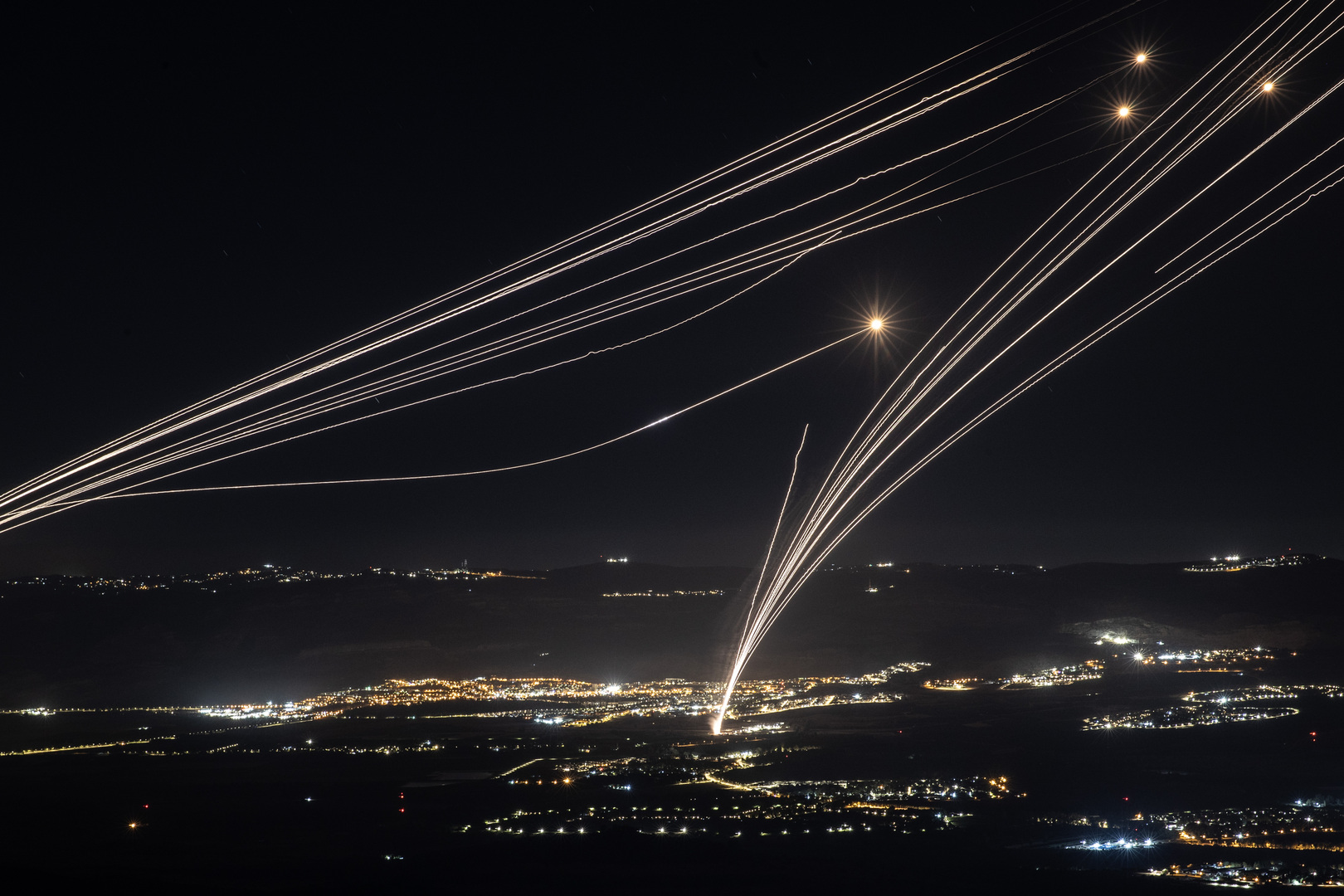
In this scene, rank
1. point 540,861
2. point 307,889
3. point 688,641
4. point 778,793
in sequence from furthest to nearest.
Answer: point 688,641 < point 778,793 < point 540,861 < point 307,889

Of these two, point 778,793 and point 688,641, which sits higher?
point 688,641

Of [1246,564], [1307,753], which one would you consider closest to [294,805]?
[1307,753]

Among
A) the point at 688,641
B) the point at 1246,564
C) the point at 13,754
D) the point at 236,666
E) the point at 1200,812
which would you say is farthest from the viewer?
the point at 1246,564

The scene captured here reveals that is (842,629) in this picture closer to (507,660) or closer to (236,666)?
(507,660)

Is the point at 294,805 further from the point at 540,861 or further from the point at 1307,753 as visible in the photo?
the point at 1307,753

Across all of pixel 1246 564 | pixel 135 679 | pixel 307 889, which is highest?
pixel 1246 564

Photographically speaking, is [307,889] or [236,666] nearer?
[307,889]
